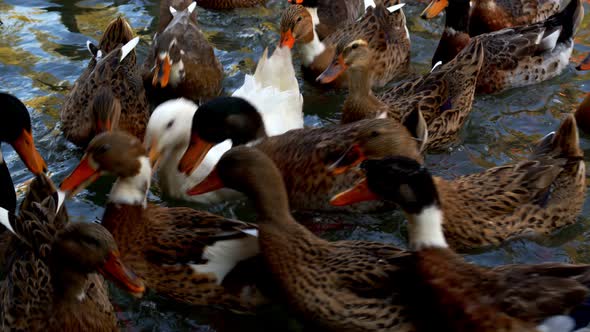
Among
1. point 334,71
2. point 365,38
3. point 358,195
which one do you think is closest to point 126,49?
point 334,71

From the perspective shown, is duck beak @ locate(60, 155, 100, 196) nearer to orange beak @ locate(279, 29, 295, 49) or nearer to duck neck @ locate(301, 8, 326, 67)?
orange beak @ locate(279, 29, 295, 49)

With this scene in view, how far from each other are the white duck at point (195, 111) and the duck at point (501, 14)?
8.85 feet

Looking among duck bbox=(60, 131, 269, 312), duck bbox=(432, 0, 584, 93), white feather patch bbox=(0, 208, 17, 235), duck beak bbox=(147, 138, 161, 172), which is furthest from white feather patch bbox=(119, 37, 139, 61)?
duck bbox=(432, 0, 584, 93)

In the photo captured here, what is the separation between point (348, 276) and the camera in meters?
4.52

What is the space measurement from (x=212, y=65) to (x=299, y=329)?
3.36 meters

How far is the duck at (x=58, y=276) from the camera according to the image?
412 cm

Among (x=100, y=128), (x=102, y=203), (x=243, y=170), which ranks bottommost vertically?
(x=102, y=203)

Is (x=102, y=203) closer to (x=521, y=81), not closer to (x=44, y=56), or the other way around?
(x=44, y=56)

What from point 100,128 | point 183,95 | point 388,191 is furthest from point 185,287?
point 183,95

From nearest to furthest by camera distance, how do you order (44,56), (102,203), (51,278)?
(51,278) → (102,203) → (44,56)

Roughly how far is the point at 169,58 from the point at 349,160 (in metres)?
2.31

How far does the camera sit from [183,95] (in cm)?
741

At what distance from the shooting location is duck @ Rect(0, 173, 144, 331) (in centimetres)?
412

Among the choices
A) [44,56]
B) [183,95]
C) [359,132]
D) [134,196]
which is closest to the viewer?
[134,196]
